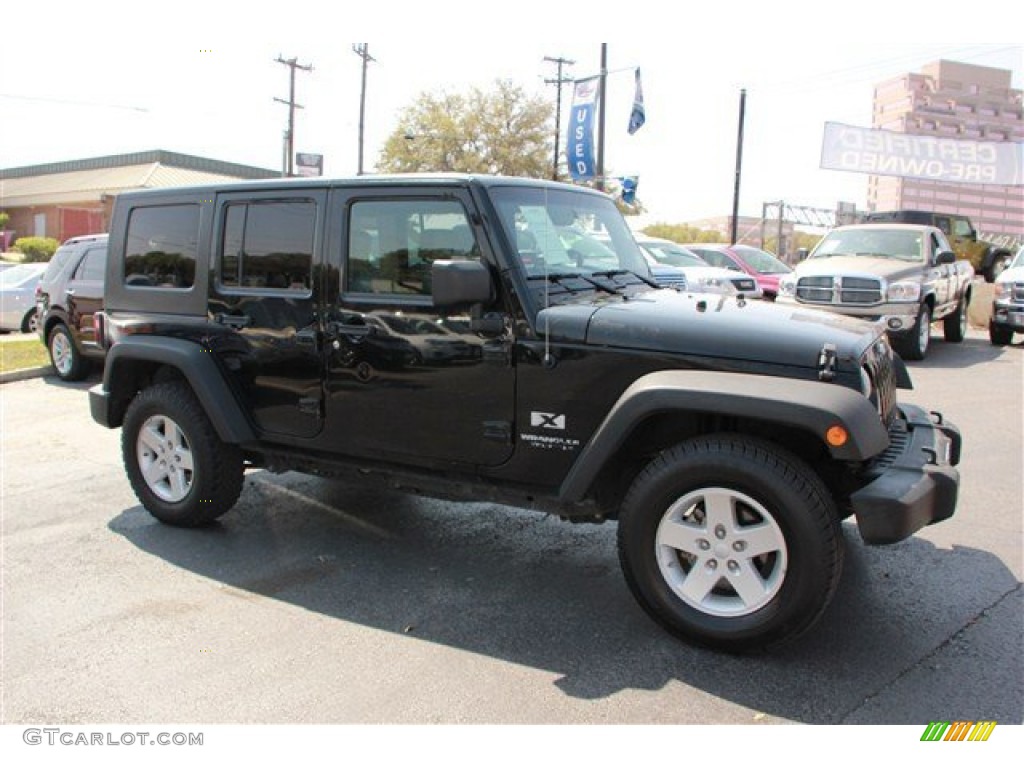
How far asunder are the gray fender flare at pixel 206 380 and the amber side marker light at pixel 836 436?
3.09m

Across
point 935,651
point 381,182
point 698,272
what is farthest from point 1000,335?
point 381,182

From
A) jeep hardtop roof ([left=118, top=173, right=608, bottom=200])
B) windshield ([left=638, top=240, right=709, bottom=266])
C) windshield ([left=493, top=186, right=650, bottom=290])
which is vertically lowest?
windshield ([left=493, top=186, right=650, bottom=290])

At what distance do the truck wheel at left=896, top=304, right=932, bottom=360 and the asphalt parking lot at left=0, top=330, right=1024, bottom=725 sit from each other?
19.4ft

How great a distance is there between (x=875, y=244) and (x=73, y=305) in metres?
11.1

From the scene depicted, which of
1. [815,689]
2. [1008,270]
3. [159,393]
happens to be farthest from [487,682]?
[1008,270]

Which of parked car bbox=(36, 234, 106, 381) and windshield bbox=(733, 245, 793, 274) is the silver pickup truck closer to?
windshield bbox=(733, 245, 793, 274)

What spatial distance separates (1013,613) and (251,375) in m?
3.98

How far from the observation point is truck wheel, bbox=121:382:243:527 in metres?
4.75

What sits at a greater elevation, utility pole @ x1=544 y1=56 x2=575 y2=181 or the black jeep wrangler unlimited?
utility pole @ x1=544 y1=56 x2=575 y2=181

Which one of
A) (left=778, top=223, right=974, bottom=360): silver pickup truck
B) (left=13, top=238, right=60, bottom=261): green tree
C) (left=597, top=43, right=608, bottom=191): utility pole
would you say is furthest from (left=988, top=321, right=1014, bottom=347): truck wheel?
(left=13, top=238, right=60, bottom=261): green tree

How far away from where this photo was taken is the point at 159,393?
4.90 metres

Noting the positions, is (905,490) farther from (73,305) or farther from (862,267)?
(73,305)

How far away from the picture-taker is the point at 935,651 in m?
3.33

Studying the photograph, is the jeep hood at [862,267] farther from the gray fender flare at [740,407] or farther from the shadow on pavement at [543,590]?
the gray fender flare at [740,407]
